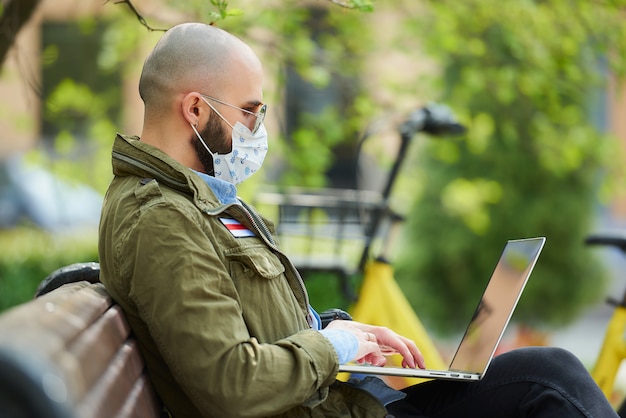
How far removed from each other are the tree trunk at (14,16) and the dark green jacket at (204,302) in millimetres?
1351

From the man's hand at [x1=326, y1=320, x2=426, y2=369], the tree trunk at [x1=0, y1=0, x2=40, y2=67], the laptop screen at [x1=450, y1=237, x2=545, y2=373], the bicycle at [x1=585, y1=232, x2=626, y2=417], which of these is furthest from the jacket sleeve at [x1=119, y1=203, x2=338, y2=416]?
the bicycle at [x1=585, y1=232, x2=626, y2=417]

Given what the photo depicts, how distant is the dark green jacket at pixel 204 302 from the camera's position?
1706mm

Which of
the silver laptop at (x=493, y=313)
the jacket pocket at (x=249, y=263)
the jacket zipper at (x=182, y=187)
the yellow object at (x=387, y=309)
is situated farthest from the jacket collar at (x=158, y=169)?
the yellow object at (x=387, y=309)

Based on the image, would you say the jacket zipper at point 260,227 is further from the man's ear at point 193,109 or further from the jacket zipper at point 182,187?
the man's ear at point 193,109

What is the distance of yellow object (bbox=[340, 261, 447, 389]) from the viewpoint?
13.8 ft

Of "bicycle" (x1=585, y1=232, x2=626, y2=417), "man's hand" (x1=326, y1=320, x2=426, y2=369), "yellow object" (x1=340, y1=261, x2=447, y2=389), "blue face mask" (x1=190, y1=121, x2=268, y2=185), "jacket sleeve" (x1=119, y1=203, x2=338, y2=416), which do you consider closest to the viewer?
"jacket sleeve" (x1=119, y1=203, x2=338, y2=416)

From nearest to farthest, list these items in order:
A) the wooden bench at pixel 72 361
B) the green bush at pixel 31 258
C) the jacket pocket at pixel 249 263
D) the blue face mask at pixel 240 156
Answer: the wooden bench at pixel 72 361 → the jacket pocket at pixel 249 263 → the blue face mask at pixel 240 156 → the green bush at pixel 31 258

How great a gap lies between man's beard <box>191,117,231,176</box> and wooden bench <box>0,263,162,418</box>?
1.32ft

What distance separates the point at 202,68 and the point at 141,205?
1.37 feet

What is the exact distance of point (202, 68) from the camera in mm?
2111

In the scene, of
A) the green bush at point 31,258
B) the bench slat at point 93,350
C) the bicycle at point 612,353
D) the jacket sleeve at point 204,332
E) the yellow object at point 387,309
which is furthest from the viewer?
the green bush at point 31,258

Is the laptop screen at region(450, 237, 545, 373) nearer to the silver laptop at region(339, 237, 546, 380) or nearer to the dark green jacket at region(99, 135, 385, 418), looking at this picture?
the silver laptop at region(339, 237, 546, 380)

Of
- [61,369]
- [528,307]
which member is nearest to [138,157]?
[61,369]

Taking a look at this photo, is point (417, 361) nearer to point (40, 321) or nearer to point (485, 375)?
point (485, 375)
